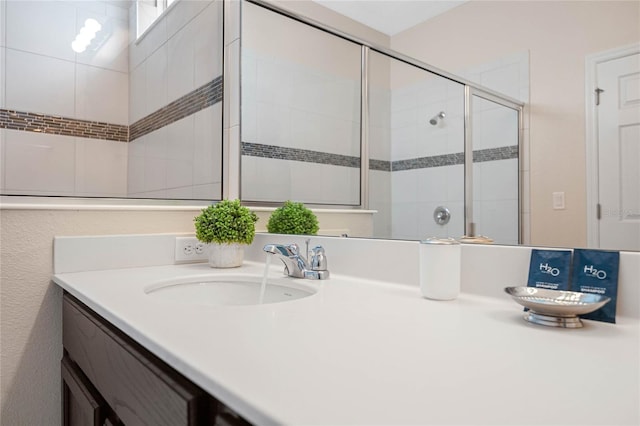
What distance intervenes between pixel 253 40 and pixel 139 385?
141cm

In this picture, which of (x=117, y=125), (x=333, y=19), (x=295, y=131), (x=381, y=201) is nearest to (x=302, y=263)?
(x=381, y=201)

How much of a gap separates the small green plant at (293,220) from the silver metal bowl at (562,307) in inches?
34.6

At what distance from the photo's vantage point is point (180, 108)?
6.78 feet

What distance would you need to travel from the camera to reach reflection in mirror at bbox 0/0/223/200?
188 centimetres

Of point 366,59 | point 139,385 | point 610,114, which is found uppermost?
point 366,59

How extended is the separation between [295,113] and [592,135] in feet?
3.60

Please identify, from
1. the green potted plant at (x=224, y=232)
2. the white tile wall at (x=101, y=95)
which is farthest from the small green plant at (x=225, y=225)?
the white tile wall at (x=101, y=95)

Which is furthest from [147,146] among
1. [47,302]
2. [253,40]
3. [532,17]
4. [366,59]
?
[532,17]

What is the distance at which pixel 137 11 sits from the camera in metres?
2.37

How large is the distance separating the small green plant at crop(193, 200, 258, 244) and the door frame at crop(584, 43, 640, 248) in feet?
3.33

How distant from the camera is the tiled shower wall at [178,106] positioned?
5.87 feet

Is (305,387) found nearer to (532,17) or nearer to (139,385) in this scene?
(139,385)

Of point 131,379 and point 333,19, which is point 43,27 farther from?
point 131,379

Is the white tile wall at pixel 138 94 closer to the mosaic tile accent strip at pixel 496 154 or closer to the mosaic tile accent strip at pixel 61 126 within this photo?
the mosaic tile accent strip at pixel 61 126
